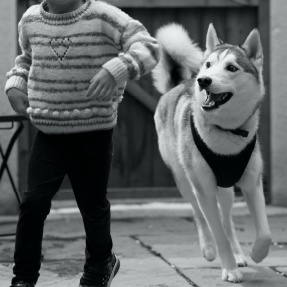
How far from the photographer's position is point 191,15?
6.14m

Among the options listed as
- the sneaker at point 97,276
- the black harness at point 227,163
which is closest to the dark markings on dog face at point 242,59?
the black harness at point 227,163

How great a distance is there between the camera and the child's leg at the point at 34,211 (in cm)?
285

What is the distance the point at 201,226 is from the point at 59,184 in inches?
50.1

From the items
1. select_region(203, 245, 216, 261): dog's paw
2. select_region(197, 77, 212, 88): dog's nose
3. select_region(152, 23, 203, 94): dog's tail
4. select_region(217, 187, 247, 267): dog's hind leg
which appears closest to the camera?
select_region(197, 77, 212, 88): dog's nose

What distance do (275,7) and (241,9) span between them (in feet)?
1.11

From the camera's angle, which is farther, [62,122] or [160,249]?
[160,249]

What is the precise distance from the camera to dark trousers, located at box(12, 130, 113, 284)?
287cm

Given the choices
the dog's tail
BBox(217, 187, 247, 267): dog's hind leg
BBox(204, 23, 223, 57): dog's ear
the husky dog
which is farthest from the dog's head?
the dog's tail

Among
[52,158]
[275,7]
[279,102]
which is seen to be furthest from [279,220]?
[52,158]

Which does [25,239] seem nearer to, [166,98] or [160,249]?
[160,249]

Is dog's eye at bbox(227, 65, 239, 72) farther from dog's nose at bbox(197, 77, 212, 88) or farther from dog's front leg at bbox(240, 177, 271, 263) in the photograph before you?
dog's front leg at bbox(240, 177, 271, 263)

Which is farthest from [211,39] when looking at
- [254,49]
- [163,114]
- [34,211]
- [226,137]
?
[34,211]

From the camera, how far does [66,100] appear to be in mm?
2889

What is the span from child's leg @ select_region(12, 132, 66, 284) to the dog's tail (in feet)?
6.01
